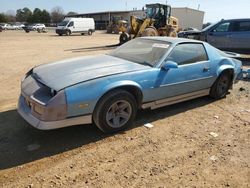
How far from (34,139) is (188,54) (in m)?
3.11

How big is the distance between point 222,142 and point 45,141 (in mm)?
2645

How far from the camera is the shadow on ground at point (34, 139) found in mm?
3570

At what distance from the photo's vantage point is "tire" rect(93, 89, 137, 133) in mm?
3959

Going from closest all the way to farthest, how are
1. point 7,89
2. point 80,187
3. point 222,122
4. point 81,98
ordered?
1. point 80,187
2. point 81,98
3. point 222,122
4. point 7,89

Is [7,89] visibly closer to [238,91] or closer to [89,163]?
[89,163]

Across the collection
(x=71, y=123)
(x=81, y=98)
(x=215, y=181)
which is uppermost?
(x=81, y=98)

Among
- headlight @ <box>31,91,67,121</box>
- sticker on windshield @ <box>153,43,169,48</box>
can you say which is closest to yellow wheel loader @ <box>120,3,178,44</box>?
sticker on windshield @ <box>153,43,169,48</box>

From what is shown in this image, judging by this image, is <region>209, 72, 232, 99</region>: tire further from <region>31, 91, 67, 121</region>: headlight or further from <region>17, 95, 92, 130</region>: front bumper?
<region>31, 91, 67, 121</region>: headlight

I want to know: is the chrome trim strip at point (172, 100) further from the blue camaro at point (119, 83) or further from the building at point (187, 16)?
the building at point (187, 16)

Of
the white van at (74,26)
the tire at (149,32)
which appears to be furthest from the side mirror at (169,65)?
the white van at (74,26)

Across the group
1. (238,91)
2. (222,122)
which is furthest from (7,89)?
(238,91)

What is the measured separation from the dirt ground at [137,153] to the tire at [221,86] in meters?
0.75

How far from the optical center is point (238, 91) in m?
6.83

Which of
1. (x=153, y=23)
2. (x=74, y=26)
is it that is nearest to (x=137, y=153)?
(x=153, y=23)
